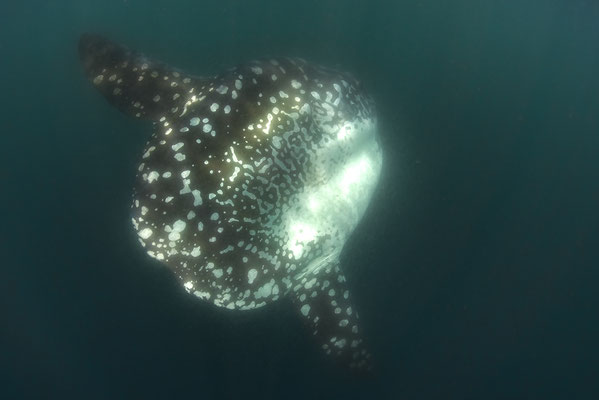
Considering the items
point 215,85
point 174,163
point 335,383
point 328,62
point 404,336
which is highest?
point 328,62

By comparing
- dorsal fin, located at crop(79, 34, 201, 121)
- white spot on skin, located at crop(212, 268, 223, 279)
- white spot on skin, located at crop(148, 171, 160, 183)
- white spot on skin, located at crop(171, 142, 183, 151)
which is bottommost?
white spot on skin, located at crop(212, 268, 223, 279)

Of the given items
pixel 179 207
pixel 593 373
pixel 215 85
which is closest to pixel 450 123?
pixel 593 373

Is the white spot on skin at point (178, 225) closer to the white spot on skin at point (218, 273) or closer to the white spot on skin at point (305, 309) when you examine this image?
the white spot on skin at point (218, 273)

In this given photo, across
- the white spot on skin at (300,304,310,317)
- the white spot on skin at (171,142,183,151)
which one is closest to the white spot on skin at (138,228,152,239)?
the white spot on skin at (171,142,183,151)

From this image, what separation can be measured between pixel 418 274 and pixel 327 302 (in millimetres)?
4656

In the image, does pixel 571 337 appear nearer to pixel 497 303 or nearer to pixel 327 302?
pixel 497 303

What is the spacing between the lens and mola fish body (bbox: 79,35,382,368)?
5.25 metres

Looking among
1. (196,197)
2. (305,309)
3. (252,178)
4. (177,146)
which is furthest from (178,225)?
(305,309)

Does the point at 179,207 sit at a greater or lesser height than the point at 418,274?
lesser

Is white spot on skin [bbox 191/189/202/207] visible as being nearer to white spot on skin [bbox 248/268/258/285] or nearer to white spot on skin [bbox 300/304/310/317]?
white spot on skin [bbox 248/268/258/285]

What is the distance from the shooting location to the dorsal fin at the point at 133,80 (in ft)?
20.5

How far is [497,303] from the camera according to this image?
10930 millimetres

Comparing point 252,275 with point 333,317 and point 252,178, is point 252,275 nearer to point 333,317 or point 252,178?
point 252,178

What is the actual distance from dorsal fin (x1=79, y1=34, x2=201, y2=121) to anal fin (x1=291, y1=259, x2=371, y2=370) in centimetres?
322
